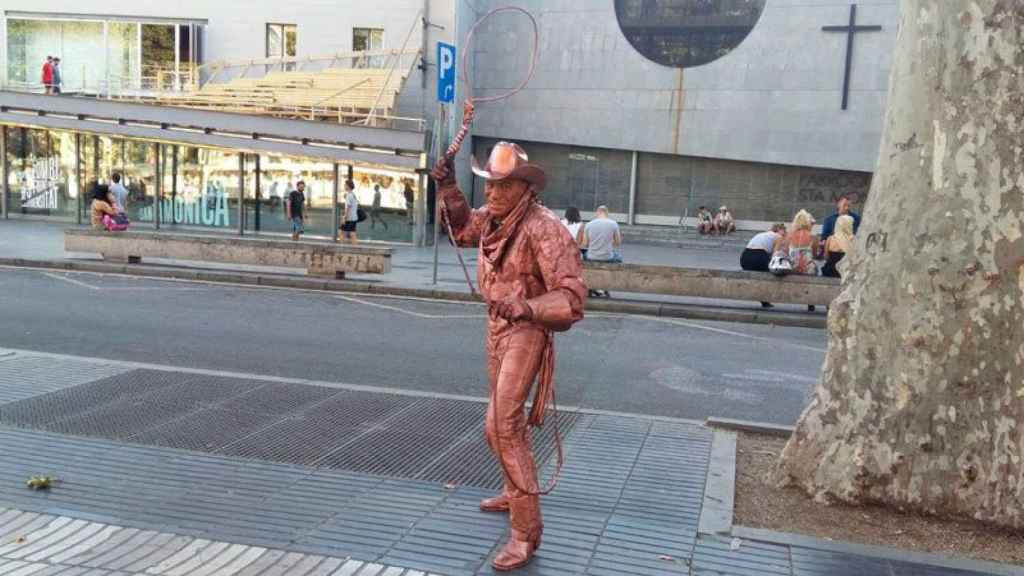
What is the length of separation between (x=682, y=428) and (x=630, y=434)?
457mm

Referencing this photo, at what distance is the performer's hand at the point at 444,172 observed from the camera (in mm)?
4457

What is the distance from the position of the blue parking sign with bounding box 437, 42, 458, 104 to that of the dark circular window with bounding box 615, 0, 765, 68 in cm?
1756

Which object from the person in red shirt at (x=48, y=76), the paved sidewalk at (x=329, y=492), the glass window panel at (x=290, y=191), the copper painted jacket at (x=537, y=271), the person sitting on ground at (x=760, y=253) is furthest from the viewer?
the person in red shirt at (x=48, y=76)

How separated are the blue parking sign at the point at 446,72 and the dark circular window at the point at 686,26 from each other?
57.6 feet

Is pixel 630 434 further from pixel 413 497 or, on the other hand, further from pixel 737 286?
pixel 737 286

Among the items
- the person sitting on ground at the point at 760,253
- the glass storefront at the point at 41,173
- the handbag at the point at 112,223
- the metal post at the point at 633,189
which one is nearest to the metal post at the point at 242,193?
the glass storefront at the point at 41,173

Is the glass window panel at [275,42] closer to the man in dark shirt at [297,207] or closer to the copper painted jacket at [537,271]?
the man in dark shirt at [297,207]

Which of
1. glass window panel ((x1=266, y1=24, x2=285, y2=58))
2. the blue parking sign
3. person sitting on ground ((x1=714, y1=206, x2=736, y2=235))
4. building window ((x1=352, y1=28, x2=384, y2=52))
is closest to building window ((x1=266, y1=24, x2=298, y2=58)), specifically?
glass window panel ((x1=266, y1=24, x2=285, y2=58))

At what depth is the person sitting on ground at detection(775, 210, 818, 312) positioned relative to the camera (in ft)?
46.2

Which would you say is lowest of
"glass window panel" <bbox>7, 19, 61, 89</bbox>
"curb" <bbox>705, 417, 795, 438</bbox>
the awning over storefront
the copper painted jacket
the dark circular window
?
"curb" <bbox>705, 417, 795, 438</bbox>

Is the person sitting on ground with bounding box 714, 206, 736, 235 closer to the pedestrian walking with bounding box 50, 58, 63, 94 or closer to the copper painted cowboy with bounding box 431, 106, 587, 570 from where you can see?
the pedestrian walking with bounding box 50, 58, 63, 94

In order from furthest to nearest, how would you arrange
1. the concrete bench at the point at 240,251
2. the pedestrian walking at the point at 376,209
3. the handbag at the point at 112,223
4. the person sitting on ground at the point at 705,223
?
the person sitting on ground at the point at 705,223, the pedestrian walking at the point at 376,209, the handbag at the point at 112,223, the concrete bench at the point at 240,251

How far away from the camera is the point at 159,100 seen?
1059 inches

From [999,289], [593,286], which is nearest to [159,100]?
[593,286]
